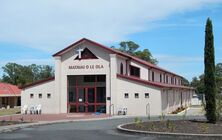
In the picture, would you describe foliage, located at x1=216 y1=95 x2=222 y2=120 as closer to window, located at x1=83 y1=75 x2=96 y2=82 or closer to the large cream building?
the large cream building

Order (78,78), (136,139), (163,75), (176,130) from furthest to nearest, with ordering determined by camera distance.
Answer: (163,75) < (78,78) < (176,130) < (136,139)

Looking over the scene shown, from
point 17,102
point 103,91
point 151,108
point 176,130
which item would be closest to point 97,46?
point 103,91

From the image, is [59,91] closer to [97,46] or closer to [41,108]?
[41,108]

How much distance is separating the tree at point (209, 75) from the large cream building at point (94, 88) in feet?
50.3

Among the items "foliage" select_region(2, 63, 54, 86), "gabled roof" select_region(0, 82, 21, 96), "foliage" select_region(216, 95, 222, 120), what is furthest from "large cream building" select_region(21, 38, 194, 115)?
"foliage" select_region(2, 63, 54, 86)

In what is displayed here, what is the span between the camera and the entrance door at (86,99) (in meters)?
43.7

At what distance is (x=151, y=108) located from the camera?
39.8m

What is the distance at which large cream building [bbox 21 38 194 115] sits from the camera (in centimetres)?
4041

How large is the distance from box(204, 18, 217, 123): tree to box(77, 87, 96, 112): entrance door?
20.7 meters

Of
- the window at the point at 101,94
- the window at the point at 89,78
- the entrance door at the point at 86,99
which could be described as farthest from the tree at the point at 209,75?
the window at the point at 89,78

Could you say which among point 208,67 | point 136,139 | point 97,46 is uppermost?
point 97,46

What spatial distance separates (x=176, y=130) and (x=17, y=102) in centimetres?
6029

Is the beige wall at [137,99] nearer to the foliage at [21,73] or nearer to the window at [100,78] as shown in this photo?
the window at [100,78]

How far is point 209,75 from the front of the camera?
2423 cm
